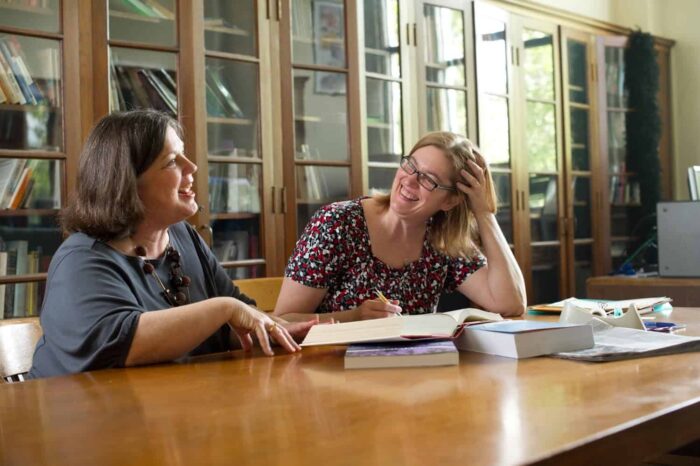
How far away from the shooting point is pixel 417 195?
7.28 ft

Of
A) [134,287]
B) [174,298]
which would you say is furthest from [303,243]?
[134,287]

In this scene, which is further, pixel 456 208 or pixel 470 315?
pixel 456 208

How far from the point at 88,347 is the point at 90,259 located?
0.18 metres

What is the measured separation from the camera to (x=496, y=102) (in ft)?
15.3

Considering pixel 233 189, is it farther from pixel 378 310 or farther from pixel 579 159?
pixel 579 159

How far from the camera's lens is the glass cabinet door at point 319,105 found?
363 centimetres

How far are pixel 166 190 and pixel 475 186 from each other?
92 cm

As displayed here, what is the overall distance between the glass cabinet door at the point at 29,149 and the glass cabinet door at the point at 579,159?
3244 millimetres

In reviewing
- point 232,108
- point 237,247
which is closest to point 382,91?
point 232,108

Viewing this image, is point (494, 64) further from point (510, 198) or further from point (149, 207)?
point (149, 207)

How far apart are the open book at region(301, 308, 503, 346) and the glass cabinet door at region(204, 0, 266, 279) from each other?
1.89m

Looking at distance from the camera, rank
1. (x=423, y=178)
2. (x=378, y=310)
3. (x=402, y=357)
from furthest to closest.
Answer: (x=423, y=178) < (x=378, y=310) < (x=402, y=357)

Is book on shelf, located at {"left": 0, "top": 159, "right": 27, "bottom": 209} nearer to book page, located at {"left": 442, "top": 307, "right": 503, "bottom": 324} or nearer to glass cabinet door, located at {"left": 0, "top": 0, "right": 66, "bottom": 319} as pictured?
glass cabinet door, located at {"left": 0, "top": 0, "right": 66, "bottom": 319}

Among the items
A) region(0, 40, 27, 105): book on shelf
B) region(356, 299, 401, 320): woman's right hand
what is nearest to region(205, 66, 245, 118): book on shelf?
region(0, 40, 27, 105): book on shelf
